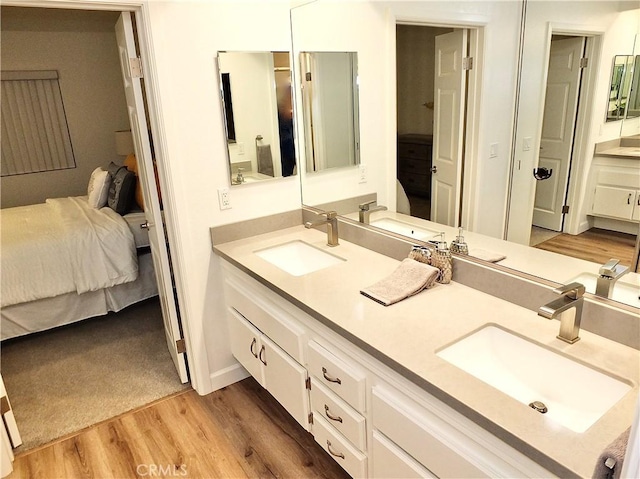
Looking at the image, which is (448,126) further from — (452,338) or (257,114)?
(257,114)

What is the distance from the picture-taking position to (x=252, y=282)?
204 cm

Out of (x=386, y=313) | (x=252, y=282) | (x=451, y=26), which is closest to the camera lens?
(x=386, y=313)

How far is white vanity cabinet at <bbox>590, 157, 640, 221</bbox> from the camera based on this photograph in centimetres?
126

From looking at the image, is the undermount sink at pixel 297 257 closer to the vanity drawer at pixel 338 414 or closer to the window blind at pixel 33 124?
the vanity drawer at pixel 338 414

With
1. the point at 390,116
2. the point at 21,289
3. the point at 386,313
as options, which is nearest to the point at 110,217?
the point at 21,289

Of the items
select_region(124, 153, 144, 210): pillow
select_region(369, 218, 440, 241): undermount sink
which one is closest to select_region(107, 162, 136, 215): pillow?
select_region(124, 153, 144, 210): pillow

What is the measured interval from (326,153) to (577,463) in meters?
1.91

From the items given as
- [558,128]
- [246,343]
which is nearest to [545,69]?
[558,128]

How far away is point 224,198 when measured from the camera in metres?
2.25

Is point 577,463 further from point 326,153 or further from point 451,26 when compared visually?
point 326,153

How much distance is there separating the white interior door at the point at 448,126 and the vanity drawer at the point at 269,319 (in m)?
0.76

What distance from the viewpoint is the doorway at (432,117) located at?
1.70m

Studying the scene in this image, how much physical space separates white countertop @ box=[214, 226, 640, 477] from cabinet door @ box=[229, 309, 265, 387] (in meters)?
0.33

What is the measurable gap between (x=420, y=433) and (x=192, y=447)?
1.35m
